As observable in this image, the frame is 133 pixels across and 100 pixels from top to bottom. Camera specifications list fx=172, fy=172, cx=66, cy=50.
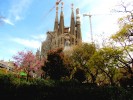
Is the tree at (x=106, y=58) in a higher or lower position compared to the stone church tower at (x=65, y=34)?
lower

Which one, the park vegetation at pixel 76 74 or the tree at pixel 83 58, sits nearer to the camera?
the park vegetation at pixel 76 74

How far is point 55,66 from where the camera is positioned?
25.6 meters

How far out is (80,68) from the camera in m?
33.3

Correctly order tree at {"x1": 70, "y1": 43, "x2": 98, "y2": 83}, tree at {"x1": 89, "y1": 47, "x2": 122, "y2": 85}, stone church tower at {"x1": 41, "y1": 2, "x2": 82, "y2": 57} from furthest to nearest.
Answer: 1. stone church tower at {"x1": 41, "y1": 2, "x2": 82, "y2": 57}
2. tree at {"x1": 70, "y1": 43, "x2": 98, "y2": 83}
3. tree at {"x1": 89, "y1": 47, "x2": 122, "y2": 85}

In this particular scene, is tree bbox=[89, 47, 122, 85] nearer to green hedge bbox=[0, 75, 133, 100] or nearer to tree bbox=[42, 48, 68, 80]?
tree bbox=[42, 48, 68, 80]

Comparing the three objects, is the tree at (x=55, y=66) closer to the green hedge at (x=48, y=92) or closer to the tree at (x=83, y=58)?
the tree at (x=83, y=58)

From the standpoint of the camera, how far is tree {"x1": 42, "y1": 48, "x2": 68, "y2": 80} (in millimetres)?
25516

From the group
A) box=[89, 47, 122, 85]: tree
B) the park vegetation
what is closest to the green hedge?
the park vegetation

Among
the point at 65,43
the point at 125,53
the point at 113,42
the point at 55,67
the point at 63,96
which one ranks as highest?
the point at 65,43

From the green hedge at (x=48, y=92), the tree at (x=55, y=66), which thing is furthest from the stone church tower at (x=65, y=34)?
the green hedge at (x=48, y=92)

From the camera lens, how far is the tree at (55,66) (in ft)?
83.7

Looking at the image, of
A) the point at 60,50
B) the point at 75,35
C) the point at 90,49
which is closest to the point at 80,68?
the point at 90,49

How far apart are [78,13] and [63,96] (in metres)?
83.2

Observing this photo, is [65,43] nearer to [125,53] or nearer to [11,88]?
[125,53]
